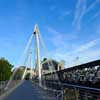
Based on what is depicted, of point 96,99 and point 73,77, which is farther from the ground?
point 73,77

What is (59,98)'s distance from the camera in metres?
8.80

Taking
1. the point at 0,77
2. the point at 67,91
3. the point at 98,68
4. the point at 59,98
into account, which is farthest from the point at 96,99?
the point at 0,77

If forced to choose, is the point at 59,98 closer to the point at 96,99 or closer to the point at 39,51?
the point at 96,99

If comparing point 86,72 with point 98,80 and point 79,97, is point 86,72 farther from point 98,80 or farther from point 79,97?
point 79,97

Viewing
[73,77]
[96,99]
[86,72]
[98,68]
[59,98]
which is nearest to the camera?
[96,99]

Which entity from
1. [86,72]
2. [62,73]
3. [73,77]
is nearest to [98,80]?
[86,72]

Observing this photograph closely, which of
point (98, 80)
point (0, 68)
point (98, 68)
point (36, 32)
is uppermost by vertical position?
point (36, 32)

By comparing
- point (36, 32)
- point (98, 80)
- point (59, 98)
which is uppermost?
point (36, 32)

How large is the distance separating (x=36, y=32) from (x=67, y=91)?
17.3m

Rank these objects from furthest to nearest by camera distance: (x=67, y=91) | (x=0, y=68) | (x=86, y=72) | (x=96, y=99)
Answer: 1. (x=0, y=68)
2. (x=86, y=72)
3. (x=67, y=91)
4. (x=96, y=99)

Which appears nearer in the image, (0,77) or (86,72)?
(86,72)

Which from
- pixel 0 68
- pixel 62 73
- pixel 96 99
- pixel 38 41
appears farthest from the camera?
pixel 0 68

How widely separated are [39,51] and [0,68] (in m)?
18.8

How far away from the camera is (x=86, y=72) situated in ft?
38.9
